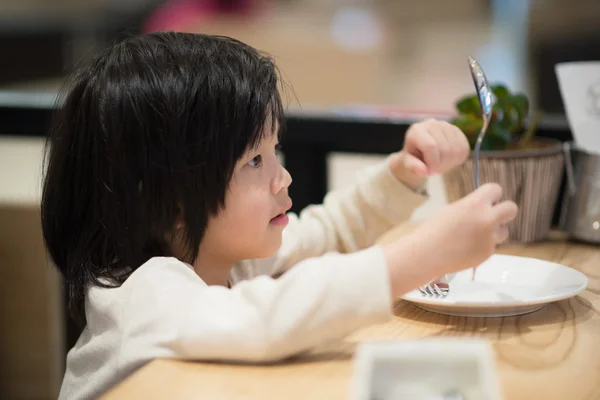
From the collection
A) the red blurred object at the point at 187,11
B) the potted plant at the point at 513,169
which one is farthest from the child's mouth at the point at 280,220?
the red blurred object at the point at 187,11

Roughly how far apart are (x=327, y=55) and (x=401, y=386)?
140 inches

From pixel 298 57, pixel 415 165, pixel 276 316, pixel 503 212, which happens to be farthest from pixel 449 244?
pixel 298 57

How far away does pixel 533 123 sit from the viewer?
1239mm

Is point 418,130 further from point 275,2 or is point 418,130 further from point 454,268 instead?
point 275,2

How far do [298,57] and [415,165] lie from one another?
2.82 m

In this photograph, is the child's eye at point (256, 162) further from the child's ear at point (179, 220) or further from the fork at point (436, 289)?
the fork at point (436, 289)

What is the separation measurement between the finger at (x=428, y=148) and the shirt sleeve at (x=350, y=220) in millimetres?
93

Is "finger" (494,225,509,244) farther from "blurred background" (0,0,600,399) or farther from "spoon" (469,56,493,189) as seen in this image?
"blurred background" (0,0,600,399)

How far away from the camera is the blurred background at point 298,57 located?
1.85 meters

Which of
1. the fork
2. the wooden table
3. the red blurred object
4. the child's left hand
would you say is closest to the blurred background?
the red blurred object

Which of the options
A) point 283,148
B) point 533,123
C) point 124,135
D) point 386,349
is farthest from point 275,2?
point 386,349

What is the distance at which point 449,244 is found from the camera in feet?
2.47

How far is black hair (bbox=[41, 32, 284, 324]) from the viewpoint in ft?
2.82

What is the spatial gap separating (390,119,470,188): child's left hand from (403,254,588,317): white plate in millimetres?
137
